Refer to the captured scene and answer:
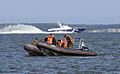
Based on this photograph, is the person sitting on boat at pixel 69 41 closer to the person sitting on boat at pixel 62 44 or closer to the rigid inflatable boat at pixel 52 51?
the person sitting on boat at pixel 62 44

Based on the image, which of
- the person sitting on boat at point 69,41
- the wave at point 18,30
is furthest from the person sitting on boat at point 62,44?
the wave at point 18,30

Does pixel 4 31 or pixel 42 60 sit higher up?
pixel 42 60

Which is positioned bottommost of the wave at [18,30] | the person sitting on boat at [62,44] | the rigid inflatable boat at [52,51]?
the wave at [18,30]

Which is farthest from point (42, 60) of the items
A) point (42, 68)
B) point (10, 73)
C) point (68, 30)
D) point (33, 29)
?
point (33, 29)

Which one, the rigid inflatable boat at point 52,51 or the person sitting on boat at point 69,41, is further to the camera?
the person sitting on boat at point 69,41

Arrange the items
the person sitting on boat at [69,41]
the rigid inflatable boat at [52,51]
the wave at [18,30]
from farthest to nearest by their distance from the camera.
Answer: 1. the wave at [18,30]
2. the person sitting on boat at [69,41]
3. the rigid inflatable boat at [52,51]

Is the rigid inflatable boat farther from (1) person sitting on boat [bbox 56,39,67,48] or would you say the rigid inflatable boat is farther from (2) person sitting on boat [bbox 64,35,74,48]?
(2) person sitting on boat [bbox 64,35,74,48]

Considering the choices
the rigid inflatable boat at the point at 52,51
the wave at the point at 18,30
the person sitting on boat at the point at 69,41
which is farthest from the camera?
the wave at the point at 18,30

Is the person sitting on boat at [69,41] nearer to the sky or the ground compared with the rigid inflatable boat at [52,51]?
nearer to the sky

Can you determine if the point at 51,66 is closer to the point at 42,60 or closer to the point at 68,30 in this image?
the point at 42,60

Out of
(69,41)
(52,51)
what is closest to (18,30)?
(52,51)

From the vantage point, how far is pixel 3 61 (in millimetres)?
43781

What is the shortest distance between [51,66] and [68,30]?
85.0 meters

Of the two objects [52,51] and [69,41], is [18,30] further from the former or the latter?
[69,41]
